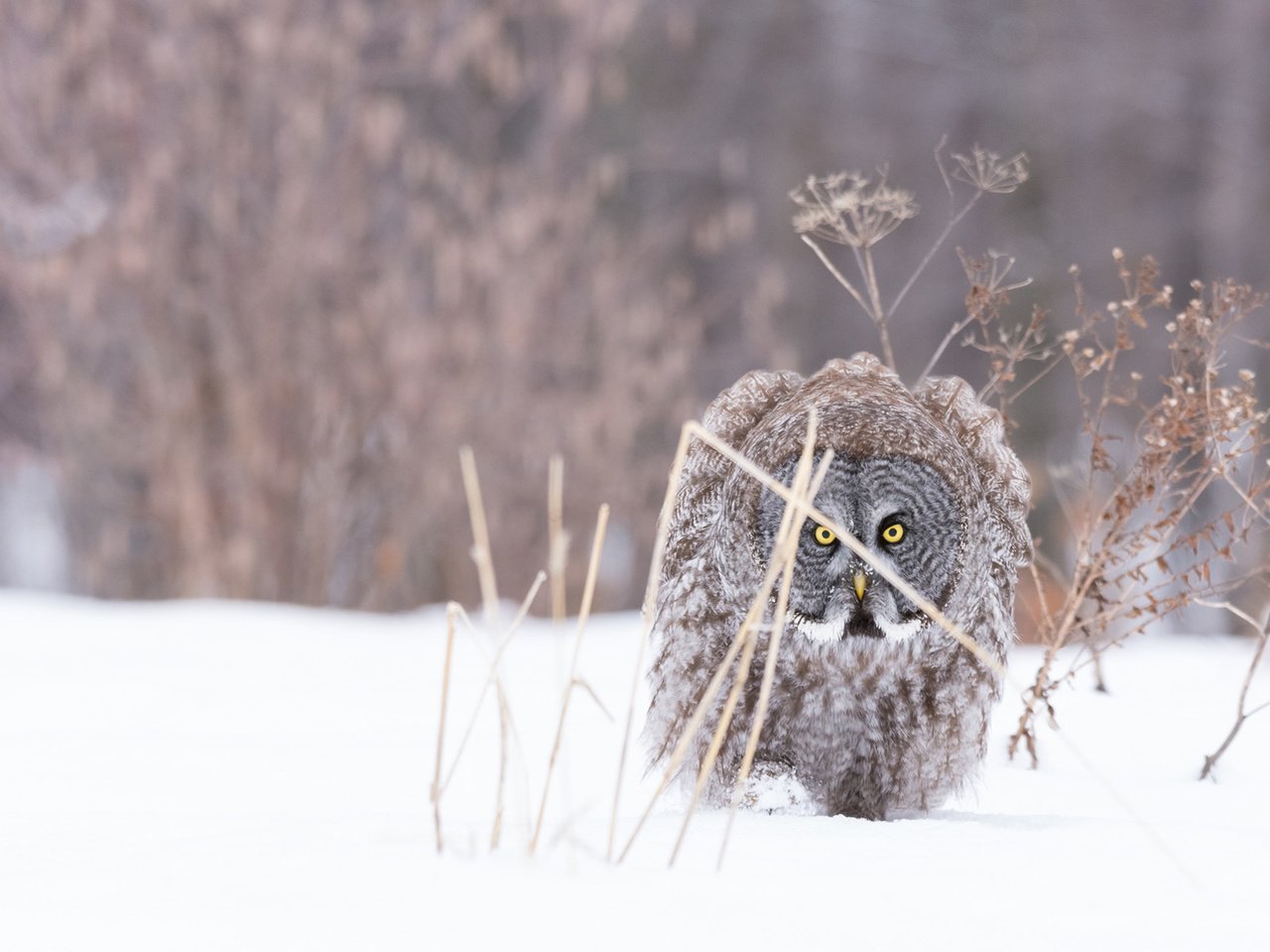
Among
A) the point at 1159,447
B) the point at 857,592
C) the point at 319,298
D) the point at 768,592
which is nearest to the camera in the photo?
the point at 768,592

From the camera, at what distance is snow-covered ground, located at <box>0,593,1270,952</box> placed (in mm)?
1686

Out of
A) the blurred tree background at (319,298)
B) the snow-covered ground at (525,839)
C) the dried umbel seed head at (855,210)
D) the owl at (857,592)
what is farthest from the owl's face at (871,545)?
the blurred tree background at (319,298)

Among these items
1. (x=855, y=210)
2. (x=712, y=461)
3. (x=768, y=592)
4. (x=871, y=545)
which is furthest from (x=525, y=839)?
(x=855, y=210)

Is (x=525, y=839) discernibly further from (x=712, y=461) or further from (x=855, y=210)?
(x=855, y=210)

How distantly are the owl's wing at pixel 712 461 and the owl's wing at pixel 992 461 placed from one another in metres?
0.28

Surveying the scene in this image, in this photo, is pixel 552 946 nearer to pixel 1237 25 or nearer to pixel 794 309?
pixel 794 309

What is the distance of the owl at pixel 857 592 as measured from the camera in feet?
7.97

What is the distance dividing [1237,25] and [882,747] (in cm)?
1374

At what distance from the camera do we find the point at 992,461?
2703 millimetres

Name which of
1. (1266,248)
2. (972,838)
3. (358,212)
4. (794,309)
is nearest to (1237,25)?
(1266,248)

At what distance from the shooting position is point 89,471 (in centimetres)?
731

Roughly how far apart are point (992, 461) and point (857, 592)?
0.47 m

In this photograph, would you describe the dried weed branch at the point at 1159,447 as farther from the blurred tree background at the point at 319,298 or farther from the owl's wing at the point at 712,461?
the blurred tree background at the point at 319,298

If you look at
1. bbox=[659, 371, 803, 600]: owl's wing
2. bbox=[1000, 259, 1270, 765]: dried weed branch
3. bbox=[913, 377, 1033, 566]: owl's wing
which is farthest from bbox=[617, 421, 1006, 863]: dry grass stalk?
bbox=[1000, 259, 1270, 765]: dried weed branch
